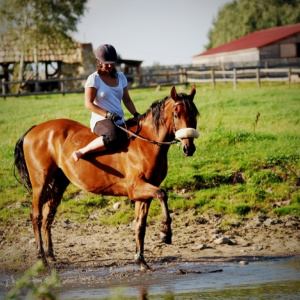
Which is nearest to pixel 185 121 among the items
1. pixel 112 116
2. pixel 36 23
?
pixel 112 116

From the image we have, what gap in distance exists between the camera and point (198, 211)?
10.7m

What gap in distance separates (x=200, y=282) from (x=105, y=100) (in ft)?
8.81

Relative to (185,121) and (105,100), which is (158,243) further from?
(185,121)

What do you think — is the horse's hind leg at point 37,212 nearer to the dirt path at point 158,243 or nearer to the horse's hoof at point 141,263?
the dirt path at point 158,243

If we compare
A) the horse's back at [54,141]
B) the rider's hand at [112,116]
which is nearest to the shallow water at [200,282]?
the horse's back at [54,141]

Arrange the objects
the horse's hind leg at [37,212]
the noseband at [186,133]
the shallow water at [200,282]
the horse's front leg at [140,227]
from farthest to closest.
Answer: the horse's hind leg at [37,212] → the horse's front leg at [140,227] → the noseband at [186,133] → the shallow water at [200,282]

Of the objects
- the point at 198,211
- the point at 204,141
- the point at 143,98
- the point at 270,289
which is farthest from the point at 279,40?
the point at 270,289

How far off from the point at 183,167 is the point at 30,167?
4.06 metres

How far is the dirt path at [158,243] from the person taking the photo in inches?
351

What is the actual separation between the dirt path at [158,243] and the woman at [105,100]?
5.49 feet

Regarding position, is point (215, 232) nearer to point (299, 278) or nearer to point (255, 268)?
point (255, 268)

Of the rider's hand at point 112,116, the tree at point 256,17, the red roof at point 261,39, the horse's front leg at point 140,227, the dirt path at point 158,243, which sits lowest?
the dirt path at point 158,243

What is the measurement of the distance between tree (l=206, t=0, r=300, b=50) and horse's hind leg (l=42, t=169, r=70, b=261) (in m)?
77.8

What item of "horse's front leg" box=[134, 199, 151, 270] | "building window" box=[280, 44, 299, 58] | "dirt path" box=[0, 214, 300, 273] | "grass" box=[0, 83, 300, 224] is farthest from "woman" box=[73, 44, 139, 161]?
"building window" box=[280, 44, 299, 58]
